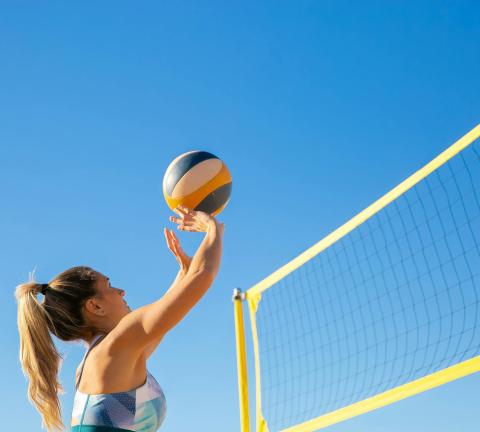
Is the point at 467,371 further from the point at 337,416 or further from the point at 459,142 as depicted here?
the point at 459,142

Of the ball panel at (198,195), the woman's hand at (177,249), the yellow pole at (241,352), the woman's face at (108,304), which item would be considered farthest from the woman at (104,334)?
the yellow pole at (241,352)

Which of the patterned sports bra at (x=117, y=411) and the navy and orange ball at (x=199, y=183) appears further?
the navy and orange ball at (x=199, y=183)

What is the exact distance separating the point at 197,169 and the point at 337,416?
1687 mm

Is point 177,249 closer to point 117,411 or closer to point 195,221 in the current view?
point 195,221

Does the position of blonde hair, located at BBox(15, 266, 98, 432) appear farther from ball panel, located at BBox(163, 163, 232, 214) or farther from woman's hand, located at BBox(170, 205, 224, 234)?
ball panel, located at BBox(163, 163, 232, 214)

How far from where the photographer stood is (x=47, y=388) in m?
2.77

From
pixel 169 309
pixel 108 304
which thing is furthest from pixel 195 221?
pixel 169 309

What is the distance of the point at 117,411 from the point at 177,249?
42.0 inches

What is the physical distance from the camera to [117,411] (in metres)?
2.46

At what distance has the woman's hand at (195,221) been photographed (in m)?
2.77

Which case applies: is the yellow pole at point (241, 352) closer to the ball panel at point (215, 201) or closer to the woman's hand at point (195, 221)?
the ball panel at point (215, 201)

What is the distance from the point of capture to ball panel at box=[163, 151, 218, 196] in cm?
402

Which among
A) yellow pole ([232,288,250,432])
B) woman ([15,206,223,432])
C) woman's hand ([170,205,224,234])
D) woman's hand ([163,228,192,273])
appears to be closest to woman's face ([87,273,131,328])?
woman ([15,206,223,432])

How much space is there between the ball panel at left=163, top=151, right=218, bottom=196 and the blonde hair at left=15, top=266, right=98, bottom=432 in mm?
1217
